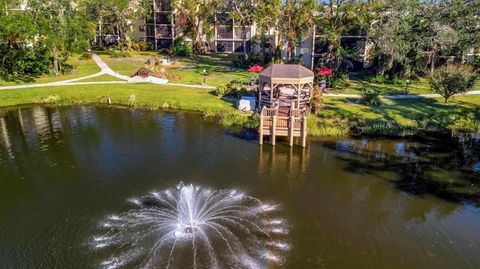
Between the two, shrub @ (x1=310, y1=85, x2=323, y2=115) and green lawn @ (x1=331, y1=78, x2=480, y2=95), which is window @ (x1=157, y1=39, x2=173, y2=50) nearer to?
green lawn @ (x1=331, y1=78, x2=480, y2=95)

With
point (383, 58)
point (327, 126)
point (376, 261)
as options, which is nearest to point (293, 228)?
point (376, 261)

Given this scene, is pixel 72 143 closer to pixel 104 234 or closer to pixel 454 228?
pixel 104 234

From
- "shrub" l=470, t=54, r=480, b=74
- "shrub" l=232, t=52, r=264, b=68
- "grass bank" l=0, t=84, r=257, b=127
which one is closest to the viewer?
"grass bank" l=0, t=84, r=257, b=127

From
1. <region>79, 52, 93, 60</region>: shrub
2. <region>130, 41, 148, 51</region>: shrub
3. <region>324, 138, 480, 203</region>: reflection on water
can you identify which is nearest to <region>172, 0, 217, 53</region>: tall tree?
<region>130, 41, 148, 51</region>: shrub

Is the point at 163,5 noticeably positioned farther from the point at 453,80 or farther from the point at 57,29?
the point at 453,80

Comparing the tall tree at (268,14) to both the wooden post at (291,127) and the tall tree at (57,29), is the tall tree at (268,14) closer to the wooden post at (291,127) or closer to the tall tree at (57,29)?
the tall tree at (57,29)
